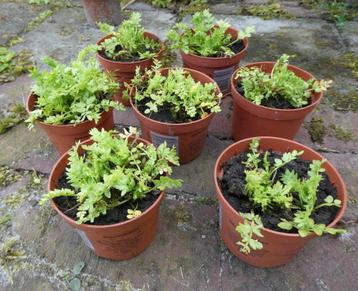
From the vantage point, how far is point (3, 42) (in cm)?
306

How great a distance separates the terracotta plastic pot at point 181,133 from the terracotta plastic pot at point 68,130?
0.20 meters

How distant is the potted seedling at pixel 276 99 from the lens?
68.7 inches

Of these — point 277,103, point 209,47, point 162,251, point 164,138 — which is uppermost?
point 209,47

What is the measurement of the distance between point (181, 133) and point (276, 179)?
55 cm

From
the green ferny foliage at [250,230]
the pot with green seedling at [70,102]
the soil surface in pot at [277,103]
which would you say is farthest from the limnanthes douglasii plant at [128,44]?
the green ferny foliage at [250,230]

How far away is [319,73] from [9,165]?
2.36 meters

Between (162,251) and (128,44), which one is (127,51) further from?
(162,251)

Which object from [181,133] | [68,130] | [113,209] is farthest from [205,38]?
[113,209]

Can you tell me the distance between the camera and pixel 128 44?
85.7 inches

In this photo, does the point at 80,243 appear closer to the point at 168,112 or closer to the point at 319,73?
the point at 168,112

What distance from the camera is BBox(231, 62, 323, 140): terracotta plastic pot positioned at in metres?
1.73

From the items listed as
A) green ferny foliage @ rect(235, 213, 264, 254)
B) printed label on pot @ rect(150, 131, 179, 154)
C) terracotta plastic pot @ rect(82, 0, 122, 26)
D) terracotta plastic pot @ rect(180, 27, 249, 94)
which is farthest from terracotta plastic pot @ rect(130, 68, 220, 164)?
terracotta plastic pot @ rect(82, 0, 122, 26)

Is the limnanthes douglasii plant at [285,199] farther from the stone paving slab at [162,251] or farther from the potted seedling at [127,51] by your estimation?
the potted seedling at [127,51]

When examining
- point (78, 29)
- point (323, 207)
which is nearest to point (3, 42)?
point (78, 29)
